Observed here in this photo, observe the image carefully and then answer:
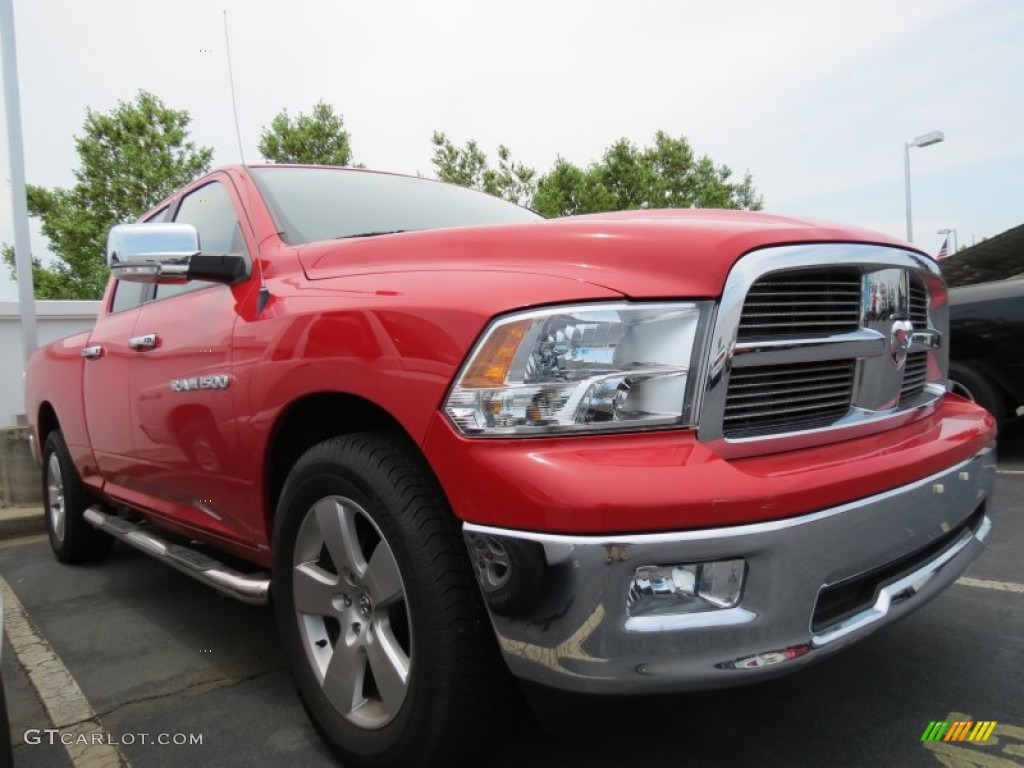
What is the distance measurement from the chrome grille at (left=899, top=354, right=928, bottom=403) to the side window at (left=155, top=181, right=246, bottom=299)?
211cm

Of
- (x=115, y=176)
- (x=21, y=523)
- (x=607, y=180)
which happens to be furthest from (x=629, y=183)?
(x=21, y=523)

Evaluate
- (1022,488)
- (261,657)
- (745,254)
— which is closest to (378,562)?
(745,254)

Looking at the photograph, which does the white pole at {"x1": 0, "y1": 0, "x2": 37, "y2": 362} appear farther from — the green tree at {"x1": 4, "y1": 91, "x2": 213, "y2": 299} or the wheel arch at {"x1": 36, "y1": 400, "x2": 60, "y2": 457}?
the green tree at {"x1": 4, "y1": 91, "x2": 213, "y2": 299}

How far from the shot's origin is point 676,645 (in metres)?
1.42

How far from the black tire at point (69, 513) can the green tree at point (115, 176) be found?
681 inches

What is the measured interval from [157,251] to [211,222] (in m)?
0.66

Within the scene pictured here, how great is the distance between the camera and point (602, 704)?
1.48 meters

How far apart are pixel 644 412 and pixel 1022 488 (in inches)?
174

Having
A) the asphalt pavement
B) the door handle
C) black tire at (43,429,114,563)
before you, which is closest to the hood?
the asphalt pavement

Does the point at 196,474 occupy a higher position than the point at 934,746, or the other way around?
the point at 196,474

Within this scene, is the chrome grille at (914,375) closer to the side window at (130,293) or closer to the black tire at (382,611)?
the black tire at (382,611)

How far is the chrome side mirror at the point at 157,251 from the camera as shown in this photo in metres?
2.40

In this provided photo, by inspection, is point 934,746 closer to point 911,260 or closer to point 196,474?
point 911,260

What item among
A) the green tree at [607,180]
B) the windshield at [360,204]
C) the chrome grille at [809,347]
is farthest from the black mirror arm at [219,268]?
the green tree at [607,180]
